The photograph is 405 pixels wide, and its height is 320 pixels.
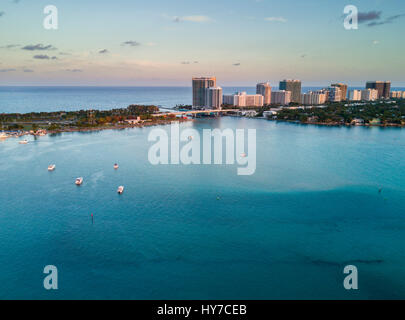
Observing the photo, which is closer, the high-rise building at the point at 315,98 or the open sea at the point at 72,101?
the open sea at the point at 72,101

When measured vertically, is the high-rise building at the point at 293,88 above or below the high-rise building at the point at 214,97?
above

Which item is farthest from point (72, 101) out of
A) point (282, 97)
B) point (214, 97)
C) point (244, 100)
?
point (282, 97)

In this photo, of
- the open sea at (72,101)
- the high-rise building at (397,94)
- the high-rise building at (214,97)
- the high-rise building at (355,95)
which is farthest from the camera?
the high-rise building at (397,94)

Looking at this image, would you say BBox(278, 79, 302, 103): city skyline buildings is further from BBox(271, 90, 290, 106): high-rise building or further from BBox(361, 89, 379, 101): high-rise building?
BBox(361, 89, 379, 101): high-rise building

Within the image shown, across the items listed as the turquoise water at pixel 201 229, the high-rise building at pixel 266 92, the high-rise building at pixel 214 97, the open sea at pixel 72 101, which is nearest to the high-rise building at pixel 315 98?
the high-rise building at pixel 266 92

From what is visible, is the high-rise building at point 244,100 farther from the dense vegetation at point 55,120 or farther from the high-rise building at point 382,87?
the high-rise building at point 382,87
